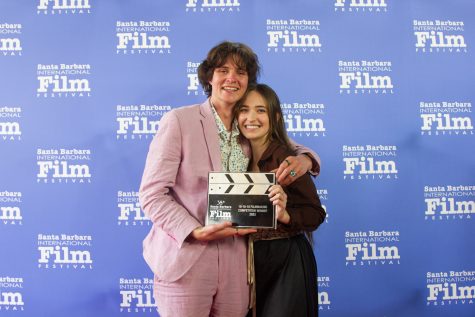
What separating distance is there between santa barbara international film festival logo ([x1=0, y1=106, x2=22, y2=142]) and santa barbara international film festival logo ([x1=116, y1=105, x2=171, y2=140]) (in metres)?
0.62

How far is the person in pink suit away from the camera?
1333 mm

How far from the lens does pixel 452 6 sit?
258 cm

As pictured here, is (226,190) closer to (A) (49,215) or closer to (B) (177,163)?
(B) (177,163)

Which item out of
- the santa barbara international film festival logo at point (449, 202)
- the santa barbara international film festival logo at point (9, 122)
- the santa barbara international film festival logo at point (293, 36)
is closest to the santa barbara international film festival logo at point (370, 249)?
the santa barbara international film festival logo at point (449, 202)

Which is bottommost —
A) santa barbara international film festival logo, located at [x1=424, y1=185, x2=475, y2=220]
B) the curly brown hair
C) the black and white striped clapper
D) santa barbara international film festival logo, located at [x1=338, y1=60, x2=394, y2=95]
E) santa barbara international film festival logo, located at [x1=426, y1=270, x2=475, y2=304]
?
santa barbara international film festival logo, located at [x1=426, y1=270, x2=475, y2=304]

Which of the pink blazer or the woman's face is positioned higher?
the woman's face

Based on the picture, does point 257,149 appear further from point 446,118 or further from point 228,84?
point 446,118

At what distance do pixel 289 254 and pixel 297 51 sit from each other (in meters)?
1.47

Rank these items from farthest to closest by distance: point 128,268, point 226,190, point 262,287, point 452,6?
point 452,6 < point 128,268 < point 262,287 < point 226,190

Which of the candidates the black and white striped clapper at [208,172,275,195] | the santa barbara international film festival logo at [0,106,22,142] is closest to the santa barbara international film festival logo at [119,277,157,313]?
the santa barbara international film festival logo at [0,106,22,142]

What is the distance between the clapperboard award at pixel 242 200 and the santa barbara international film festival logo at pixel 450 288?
5.39 feet

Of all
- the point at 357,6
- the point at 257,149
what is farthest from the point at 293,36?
the point at 257,149

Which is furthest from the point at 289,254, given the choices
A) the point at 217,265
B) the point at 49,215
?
the point at 49,215

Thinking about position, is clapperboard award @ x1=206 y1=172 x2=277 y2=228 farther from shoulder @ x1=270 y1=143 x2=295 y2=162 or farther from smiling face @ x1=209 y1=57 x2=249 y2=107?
smiling face @ x1=209 y1=57 x2=249 y2=107
